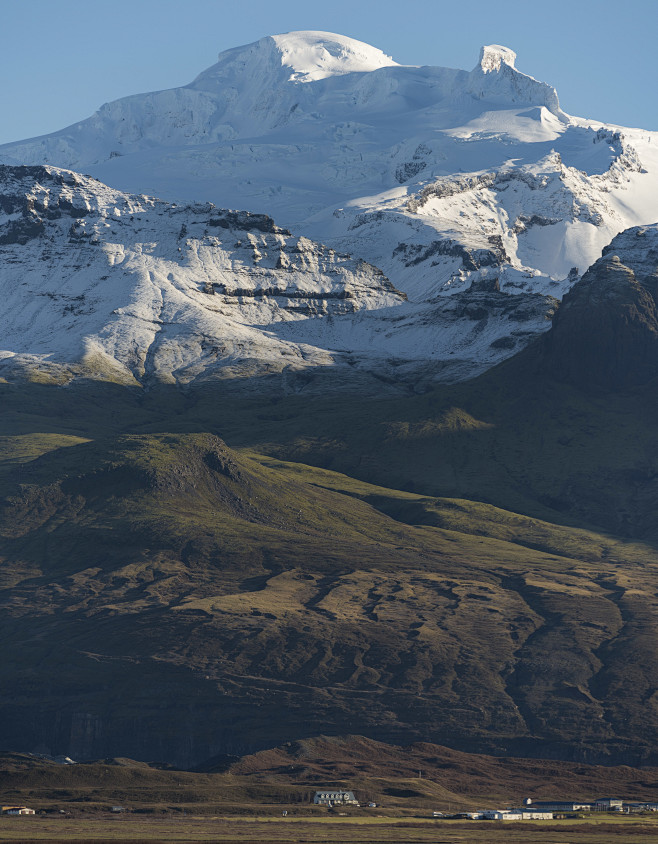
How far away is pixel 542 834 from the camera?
187000mm

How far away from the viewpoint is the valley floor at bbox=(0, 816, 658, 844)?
17412cm

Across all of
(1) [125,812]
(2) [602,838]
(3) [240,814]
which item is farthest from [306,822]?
(2) [602,838]

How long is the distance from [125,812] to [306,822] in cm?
2472

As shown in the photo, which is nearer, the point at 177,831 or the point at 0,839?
the point at 0,839

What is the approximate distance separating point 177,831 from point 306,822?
789 inches

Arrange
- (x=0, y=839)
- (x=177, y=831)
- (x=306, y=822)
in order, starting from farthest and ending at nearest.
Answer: (x=306, y=822), (x=177, y=831), (x=0, y=839)

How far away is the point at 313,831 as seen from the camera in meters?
183

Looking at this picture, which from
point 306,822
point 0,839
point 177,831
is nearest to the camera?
point 0,839

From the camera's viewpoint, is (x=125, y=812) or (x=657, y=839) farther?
(x=125, y=812)

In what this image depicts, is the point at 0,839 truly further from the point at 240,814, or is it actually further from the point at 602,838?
the point at 602,838

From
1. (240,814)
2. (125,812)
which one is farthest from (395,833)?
(125,812)

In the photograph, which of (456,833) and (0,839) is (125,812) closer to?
(0,839)

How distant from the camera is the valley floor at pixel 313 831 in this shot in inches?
6855

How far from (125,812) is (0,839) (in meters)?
32.6
